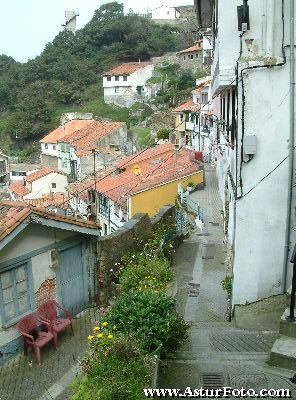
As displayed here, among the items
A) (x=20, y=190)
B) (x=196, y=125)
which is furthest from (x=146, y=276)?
(x=20, y=190)

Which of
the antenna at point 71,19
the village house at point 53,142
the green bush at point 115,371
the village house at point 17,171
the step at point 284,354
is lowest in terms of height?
the village house at point 17,171

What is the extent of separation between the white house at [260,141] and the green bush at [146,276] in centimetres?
199

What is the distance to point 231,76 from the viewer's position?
939cm

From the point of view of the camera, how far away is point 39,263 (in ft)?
35.1

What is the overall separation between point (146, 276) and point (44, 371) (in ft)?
10.5

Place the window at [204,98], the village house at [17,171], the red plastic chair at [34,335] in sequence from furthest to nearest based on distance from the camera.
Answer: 1. the village house at [17,171]
2. the window at [204,98]
3. the red plastic chair at [34,335]

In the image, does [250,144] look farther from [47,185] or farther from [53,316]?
[47,185]

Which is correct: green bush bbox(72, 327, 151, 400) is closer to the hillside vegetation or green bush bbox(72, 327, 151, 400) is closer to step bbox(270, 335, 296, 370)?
step bbox(270, 335, 296, 370)

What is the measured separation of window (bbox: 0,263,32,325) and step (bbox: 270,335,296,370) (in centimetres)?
596

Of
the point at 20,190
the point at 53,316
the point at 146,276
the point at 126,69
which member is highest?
the point at 126,69

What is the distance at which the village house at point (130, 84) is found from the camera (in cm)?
7281

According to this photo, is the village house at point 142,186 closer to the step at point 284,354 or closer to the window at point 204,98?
the window at point 204,98

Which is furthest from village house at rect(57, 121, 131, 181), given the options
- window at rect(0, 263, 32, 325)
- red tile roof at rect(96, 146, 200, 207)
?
window at rect(0, 263, 32, 325)

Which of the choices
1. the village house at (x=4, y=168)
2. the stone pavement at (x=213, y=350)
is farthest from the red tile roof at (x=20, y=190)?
the stone pavement at (x=213, y=350)
